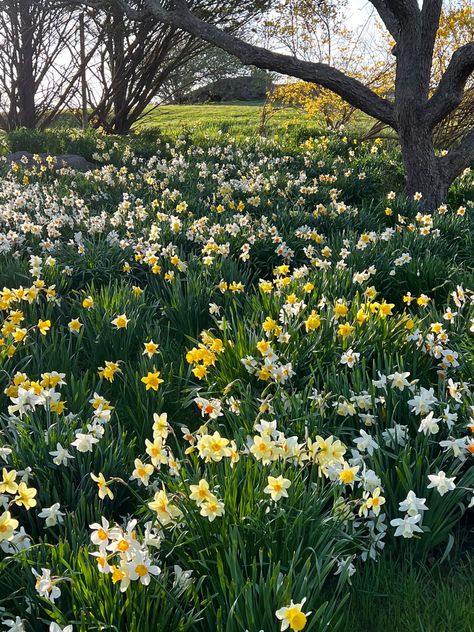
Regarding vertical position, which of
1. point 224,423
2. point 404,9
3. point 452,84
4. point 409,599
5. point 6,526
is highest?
point 404,9

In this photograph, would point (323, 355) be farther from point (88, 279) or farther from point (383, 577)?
point (88, 279)

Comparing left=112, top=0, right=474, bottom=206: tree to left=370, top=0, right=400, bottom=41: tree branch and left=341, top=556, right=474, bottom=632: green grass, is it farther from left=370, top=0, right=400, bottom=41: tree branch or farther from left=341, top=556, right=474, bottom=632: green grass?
left=341, top=556, right=474, bottom=632: green grass

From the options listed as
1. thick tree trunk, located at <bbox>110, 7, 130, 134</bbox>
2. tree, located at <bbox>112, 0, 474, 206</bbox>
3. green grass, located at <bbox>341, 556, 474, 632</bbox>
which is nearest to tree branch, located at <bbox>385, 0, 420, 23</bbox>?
tree, located at <bbox>112, 0, 474, 206</bbox>

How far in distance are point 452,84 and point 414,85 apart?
0.39 metres

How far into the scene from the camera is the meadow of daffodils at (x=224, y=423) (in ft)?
4.87

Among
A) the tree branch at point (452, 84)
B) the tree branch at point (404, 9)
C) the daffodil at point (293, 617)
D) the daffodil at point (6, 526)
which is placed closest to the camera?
the daffodil at point (293, 617)

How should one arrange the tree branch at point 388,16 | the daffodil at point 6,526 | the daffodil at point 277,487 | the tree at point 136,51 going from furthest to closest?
the tree at point 136,51 → the tree branch at point 388,16 → the daffodil at point 277,487 → the daffodil at point 6,526

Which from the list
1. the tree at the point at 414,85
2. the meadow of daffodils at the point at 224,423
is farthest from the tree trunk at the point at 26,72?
the meadow of daffodils at the point at 224,423

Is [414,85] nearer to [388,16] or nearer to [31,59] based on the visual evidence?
[388,16]

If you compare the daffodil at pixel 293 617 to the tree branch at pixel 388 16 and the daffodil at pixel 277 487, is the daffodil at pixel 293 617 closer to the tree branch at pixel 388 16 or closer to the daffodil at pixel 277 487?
the daffodil at pixel 277 487

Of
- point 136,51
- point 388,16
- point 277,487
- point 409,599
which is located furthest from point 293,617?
point 136,51

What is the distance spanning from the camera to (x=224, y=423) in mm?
2455

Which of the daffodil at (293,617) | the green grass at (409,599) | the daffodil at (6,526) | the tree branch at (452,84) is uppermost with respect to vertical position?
the tree branch at (452,84)

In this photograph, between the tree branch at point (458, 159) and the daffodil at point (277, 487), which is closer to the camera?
the daffodil at point (277, 487)
